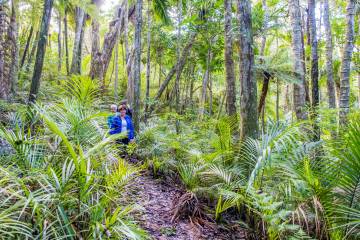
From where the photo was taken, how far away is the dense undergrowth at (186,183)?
8.72 feet

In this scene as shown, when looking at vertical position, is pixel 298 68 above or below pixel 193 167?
above

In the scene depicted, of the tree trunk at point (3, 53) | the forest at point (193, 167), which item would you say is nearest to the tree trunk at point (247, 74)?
the forest at point (193, 167)

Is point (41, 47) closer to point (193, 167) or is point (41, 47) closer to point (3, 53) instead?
point (3, 53)

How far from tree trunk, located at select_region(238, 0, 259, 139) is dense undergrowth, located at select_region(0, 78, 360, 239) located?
36cm

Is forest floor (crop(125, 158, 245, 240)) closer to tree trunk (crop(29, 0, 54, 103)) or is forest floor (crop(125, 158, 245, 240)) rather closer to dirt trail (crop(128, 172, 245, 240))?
dirt trail (crop(128, 172, 245, 240))

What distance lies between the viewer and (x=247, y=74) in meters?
5.07

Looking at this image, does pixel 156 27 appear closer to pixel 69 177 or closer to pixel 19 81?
pixel 19 81

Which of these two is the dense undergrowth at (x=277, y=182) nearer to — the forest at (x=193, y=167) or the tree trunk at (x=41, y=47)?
the forest at (x=193, y=167)

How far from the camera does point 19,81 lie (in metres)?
12.4

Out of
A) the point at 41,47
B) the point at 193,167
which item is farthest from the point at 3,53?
the point at 193,167

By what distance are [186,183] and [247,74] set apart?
2288 mm

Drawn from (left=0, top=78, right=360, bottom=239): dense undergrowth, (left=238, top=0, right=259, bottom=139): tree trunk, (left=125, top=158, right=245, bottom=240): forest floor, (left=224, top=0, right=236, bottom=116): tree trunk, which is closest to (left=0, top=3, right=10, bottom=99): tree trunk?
(left=0, top=78, right=360, bottom=239): dense undergrowth

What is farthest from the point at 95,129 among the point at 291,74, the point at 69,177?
the point at 291,74

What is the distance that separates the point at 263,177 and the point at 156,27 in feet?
33.0
